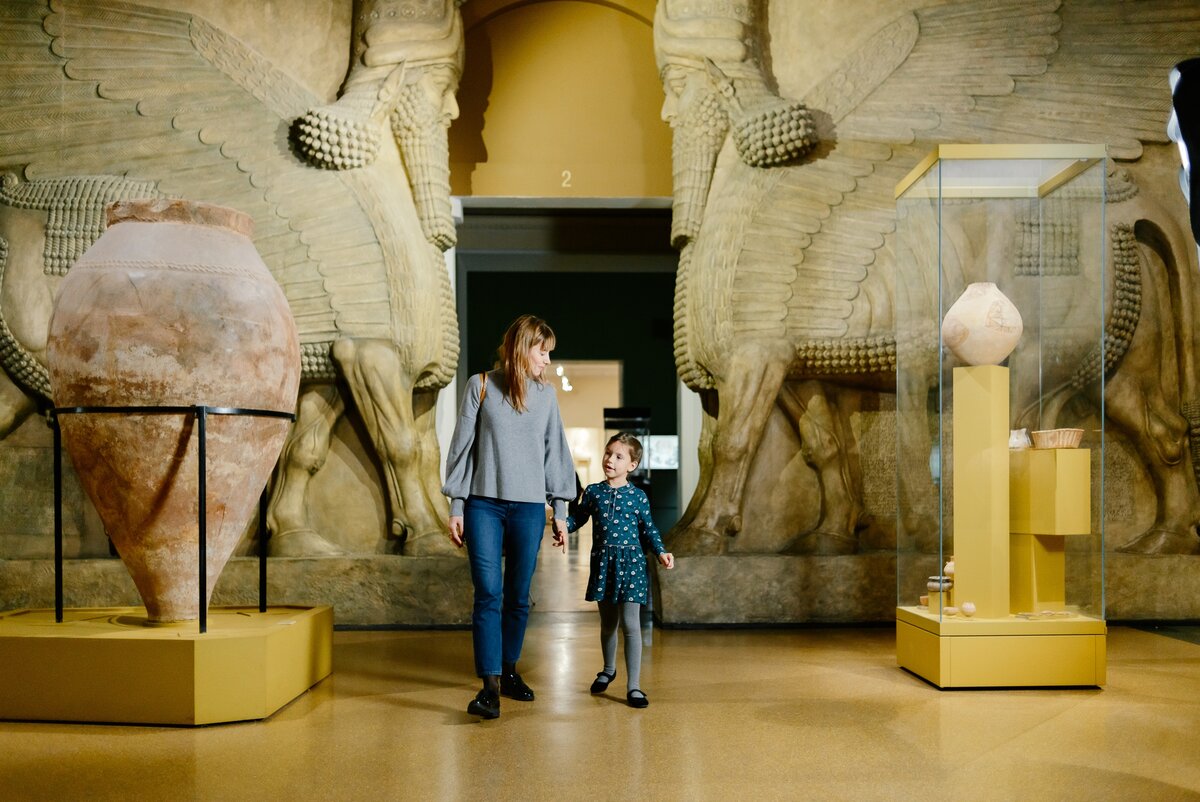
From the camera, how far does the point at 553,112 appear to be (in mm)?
6859

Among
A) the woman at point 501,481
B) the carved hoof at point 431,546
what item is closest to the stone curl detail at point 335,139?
the carved hoof at point 431,546

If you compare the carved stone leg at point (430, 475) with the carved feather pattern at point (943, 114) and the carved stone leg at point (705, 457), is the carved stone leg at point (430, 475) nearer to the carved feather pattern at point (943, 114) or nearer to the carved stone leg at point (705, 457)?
the carved stone leg at point (705, 457)

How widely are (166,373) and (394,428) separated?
2.37 meters

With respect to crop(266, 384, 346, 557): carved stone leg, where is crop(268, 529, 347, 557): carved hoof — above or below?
below

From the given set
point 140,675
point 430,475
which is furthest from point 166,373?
point 430,475

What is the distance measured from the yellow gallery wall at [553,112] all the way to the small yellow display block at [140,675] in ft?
13.2

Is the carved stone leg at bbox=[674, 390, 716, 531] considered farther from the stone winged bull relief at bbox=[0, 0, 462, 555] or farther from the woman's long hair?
the woman's long hair

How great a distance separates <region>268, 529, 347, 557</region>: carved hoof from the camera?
230 inches

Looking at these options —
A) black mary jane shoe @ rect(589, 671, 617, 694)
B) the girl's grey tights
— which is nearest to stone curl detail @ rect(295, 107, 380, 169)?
the girl's grey tights

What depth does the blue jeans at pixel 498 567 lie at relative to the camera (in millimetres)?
3641

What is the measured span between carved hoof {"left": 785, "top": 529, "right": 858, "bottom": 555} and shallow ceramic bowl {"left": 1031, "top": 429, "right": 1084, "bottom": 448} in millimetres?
1933

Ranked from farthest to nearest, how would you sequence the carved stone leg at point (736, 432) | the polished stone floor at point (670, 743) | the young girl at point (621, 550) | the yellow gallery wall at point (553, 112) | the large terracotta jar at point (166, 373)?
1. the yellow gallery wall at point (553, 112)
2. the carved stone leg at point (736, 432)
3. the young girl at point (621, 550)
4. the large terracotta jar at point (166, 373)
5. the polished stone floor at point (670, 743)

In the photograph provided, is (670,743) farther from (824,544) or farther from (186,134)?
(186,134)

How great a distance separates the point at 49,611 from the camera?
4.24 m
